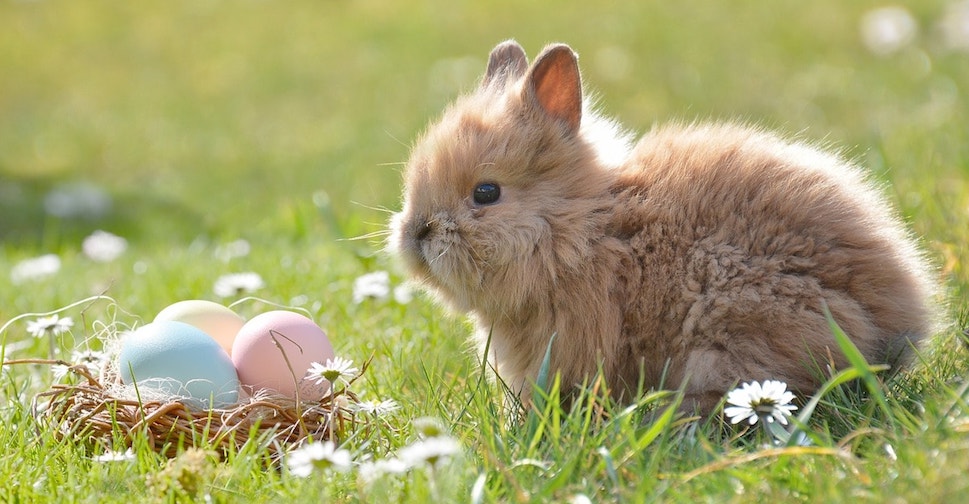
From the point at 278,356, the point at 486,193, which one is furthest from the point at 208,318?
the point at 486,193

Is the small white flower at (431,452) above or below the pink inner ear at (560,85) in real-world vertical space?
below

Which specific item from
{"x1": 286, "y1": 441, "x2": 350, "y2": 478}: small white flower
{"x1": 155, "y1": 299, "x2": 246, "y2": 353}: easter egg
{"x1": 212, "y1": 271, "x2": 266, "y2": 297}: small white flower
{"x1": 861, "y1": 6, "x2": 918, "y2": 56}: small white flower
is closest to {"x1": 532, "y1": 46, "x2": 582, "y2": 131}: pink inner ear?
{"x1": 155, "y1": 299, "x2": 246, "y2": 353}: easter egg

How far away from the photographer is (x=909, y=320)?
8.75ft

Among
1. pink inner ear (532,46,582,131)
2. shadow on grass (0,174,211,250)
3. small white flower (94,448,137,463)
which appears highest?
pink inner ear (532,46,582,131)

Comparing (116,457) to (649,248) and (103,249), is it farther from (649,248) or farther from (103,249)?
(103,249)

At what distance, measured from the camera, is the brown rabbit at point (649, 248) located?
2.58m

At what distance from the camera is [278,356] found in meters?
2.77

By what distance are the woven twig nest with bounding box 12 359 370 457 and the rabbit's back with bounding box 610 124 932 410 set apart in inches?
32.0

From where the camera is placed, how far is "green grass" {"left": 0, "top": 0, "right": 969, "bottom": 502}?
2.16 meters

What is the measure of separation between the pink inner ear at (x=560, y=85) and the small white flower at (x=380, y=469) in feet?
3.98

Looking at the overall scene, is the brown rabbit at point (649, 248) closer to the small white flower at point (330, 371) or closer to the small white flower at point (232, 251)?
the small white flower at point (330, 371)

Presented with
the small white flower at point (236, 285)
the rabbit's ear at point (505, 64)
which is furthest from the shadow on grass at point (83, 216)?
Answer: the rabbit's ear at point (505, 64)

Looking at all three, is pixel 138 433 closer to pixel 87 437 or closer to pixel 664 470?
pixel 87 437

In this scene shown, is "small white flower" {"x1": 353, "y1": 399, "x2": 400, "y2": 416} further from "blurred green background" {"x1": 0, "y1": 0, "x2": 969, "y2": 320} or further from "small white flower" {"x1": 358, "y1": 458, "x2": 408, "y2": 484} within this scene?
"blurred green background" {"x1": 0, "y1": 0, "x2": 969, "y2": 320}
